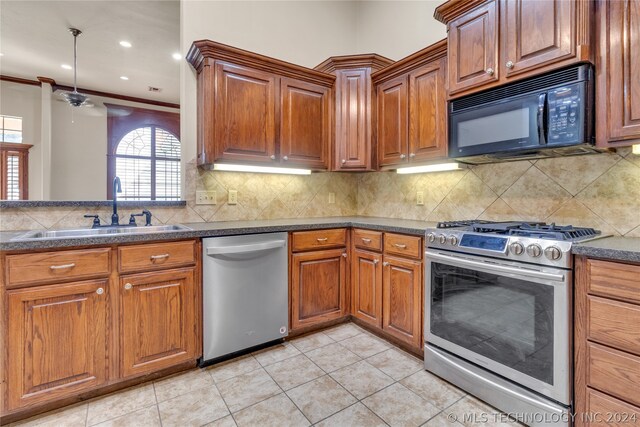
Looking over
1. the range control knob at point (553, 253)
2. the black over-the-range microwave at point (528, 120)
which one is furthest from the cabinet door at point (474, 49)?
the range control knob at point (553, 253)

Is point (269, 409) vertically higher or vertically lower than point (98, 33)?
lower

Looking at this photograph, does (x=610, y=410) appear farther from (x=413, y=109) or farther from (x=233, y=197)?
(x=233, y=197)

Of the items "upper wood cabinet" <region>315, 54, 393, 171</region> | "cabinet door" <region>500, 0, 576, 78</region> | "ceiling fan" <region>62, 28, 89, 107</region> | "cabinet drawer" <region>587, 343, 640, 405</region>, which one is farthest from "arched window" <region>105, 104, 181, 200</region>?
"cabinet drawer" <region>587, 343, 640, 405</region>

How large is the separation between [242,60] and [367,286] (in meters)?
2.03

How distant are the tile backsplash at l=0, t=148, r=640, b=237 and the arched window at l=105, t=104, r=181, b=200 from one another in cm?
220

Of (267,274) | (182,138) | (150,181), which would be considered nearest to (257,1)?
(182,138)

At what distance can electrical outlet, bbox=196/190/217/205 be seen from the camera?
8.29 ft

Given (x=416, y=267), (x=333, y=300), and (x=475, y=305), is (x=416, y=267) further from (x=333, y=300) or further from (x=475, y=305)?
(x=333, y=300)

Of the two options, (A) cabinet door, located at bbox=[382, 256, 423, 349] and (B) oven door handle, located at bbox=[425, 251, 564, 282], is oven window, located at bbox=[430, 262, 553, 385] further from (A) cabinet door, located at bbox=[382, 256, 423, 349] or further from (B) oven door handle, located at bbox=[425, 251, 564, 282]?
(A) cabinet door, located at bbox=[382, 256, 423, 349]

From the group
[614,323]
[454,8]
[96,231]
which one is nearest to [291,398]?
[614,323]

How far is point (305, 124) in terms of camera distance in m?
2.70

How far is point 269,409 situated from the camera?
163 cm

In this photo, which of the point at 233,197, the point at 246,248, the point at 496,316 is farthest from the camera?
the point at 233,197

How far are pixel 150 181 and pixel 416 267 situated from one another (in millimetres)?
4191
